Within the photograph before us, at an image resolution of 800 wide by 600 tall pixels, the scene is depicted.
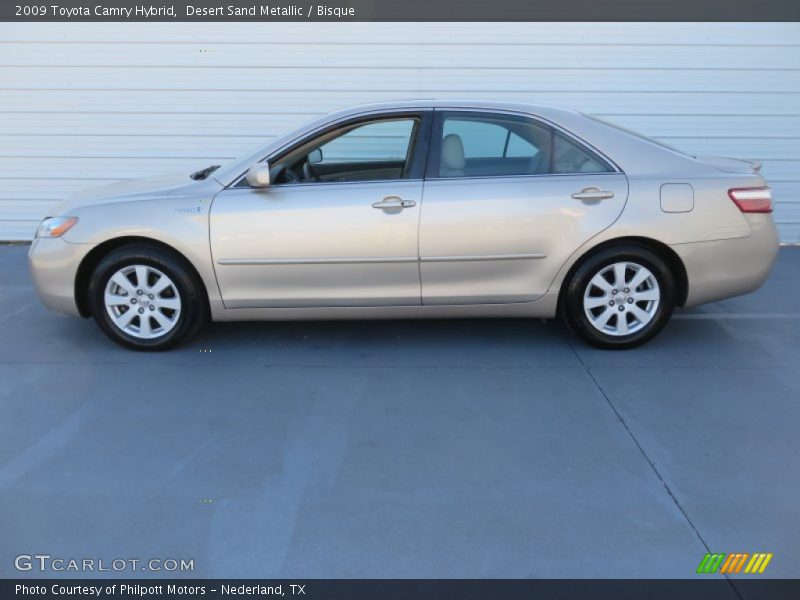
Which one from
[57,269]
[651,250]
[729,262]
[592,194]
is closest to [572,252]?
[592,194]

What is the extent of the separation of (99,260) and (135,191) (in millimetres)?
514

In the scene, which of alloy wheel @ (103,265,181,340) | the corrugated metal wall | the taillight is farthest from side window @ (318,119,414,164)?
the taillight

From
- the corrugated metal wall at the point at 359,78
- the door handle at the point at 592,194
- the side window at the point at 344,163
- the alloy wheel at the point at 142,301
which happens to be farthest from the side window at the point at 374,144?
the alloy wheel at the point at 142,301

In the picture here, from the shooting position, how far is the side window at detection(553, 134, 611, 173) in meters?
4.84

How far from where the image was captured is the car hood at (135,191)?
16.0 feet

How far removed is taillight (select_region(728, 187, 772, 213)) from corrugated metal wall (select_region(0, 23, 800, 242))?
339 centimetres

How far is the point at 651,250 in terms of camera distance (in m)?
4.86

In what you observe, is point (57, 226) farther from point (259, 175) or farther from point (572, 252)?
point (572, 252)

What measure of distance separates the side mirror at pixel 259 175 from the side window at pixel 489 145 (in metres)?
1.09

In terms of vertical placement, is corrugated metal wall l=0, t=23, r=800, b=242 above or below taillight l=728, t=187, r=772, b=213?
above

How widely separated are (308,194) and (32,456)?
2162 mm

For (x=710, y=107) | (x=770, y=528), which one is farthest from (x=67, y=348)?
(x=710, y=107)

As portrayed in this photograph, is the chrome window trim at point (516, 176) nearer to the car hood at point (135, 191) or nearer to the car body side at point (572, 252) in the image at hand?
the car body side at point (572, 252)
